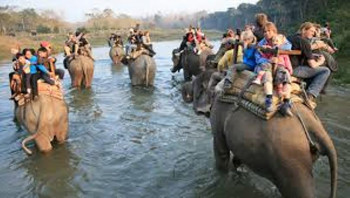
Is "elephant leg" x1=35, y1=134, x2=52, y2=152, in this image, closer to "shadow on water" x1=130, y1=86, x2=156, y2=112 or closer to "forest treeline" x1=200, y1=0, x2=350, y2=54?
"shadow on water" x1=130, y1=86, x2=156, y2=112

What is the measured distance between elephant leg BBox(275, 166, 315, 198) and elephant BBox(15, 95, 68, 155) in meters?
4.74

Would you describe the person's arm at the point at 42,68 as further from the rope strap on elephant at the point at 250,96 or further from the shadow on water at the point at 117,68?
the shadow on water at the point at 117,68

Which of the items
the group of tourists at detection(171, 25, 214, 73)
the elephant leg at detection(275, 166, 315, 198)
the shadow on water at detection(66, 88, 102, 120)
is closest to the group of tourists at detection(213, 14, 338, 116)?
the elephant leg at detection(275, 166, 315, 198)

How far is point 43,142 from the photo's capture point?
8.16 metres

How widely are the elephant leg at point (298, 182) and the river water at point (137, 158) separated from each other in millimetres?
1604

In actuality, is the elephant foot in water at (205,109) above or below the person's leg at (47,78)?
below

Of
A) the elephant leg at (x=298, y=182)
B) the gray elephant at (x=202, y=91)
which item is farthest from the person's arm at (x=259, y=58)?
the elephant leg at (x=298, y=182)

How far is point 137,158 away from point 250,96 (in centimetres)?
363

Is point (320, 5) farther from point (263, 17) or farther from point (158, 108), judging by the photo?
point (263, 17)

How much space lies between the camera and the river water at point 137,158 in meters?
6.64

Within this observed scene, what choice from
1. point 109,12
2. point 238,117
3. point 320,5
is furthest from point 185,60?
point 109,12

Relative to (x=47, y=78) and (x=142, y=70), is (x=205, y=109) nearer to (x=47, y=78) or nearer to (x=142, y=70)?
(x=47, y=78)

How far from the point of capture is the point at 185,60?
15453 mm

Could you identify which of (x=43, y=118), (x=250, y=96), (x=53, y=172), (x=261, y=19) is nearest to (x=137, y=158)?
(x=53, y=172)
